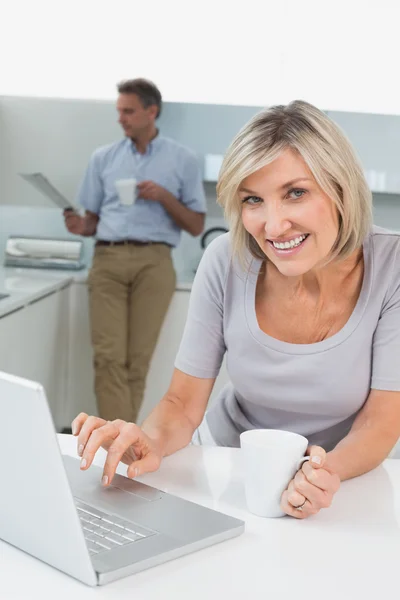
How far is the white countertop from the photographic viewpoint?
119 inches

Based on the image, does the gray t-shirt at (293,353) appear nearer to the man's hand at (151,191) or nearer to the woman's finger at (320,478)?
the woman's finger at (320,478)

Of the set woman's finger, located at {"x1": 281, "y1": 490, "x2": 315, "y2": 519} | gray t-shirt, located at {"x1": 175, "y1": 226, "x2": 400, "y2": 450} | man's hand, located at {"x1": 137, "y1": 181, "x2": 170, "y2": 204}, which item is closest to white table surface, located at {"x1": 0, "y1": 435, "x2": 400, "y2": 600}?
woman's finger, located at {"x1": 281, "y1": 490, "x2": 315, "y2": 519}

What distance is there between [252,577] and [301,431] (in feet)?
1.94

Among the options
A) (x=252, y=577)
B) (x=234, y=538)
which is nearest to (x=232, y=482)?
(x=234, y=538)

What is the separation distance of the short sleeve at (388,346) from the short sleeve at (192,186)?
224 centimetres

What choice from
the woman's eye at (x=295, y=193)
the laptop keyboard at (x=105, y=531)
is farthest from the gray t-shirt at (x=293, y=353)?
the laptop keyboard at (x=105, y=531)

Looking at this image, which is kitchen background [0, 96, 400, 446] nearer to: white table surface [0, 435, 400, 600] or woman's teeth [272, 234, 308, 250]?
woman's teeth [272, 234, 308, 250]

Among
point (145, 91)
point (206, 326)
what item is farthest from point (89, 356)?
point (206, 326)

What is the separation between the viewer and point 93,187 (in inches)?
145

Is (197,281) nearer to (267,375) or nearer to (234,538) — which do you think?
(267,375)

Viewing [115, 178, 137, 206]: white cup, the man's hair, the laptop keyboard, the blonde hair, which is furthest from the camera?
the man's hair

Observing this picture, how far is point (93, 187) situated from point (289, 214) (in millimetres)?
2432

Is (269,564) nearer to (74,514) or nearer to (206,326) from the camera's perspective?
(74,514)

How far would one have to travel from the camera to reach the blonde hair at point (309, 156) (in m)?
1.32
